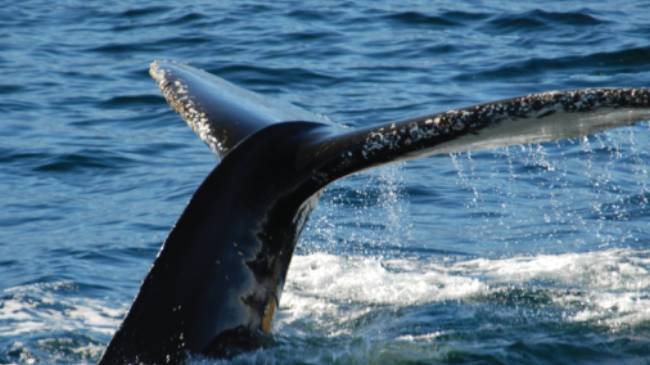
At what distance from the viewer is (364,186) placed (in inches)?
396

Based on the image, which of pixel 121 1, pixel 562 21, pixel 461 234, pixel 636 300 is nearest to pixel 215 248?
pixel 636 300

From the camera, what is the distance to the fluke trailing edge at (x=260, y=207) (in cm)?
408

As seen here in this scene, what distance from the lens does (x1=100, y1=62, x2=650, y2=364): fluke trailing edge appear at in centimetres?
408

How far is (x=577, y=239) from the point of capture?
27.4 ft

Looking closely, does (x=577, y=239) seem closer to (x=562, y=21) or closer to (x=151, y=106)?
(x=151, y=106)

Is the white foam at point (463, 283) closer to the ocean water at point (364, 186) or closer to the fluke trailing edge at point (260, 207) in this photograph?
the ocean water at point (364, 186)

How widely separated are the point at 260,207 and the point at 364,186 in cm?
563

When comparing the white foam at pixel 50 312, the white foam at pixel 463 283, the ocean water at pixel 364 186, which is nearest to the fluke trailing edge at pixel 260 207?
the ocean water at pixel 364 186

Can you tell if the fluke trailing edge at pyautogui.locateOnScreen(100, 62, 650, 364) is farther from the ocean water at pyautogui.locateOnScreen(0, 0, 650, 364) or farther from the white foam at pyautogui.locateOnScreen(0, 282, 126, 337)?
the white foam at pyautogui.locateOnScreen(0, 282, 126, 337)

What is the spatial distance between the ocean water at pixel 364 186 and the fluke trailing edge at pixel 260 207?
0.55 ft

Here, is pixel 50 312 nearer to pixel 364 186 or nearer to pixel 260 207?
pixel 260 207

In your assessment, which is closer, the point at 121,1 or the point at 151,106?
the point at 151,106

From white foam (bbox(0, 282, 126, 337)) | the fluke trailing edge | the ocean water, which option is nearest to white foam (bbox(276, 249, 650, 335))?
→ the ocean water

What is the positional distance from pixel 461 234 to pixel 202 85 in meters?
3.59
